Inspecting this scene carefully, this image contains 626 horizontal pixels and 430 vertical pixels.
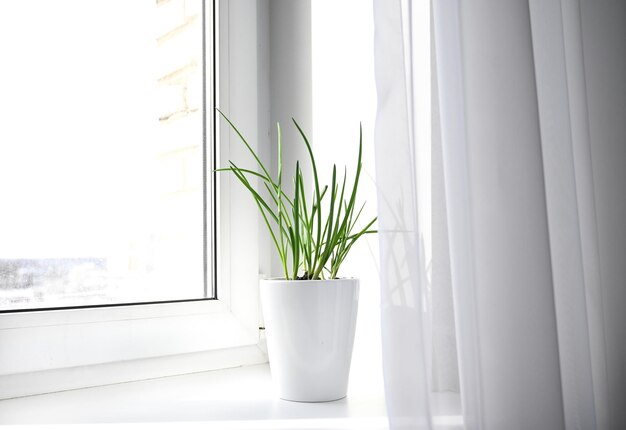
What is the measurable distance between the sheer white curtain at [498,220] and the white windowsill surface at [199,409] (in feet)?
0.29

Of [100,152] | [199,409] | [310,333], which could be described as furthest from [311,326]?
[100,152]

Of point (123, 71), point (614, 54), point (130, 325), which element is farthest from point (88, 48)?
point (614, 54)

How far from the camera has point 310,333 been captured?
79 centimetres

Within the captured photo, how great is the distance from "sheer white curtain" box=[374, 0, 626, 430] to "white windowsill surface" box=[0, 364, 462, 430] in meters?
0.09

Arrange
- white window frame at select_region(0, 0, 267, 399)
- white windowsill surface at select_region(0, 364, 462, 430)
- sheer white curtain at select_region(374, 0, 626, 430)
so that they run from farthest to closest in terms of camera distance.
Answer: white window frame at select_region(0, 0, 267, 399), white windowsill surface at select_region(0, 364, 462, 430), sheer white curtain at select_region(374, 0, 626, 430)

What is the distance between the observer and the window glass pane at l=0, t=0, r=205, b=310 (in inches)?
36.0

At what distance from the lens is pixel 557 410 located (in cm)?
63

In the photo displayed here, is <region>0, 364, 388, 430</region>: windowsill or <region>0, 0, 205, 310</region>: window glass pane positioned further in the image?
<region>0, 0, 205, 310</region>: window glass pane

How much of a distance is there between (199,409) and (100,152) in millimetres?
482

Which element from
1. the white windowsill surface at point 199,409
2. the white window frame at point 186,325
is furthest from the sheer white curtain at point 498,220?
the white window frame at point 186,325

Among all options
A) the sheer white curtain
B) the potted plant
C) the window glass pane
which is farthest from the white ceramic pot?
the window glass pane

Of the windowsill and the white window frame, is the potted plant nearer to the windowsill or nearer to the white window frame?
the windowsill

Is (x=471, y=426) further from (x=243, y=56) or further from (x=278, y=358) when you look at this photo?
(x=243, y=56)

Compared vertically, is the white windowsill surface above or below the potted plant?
below
